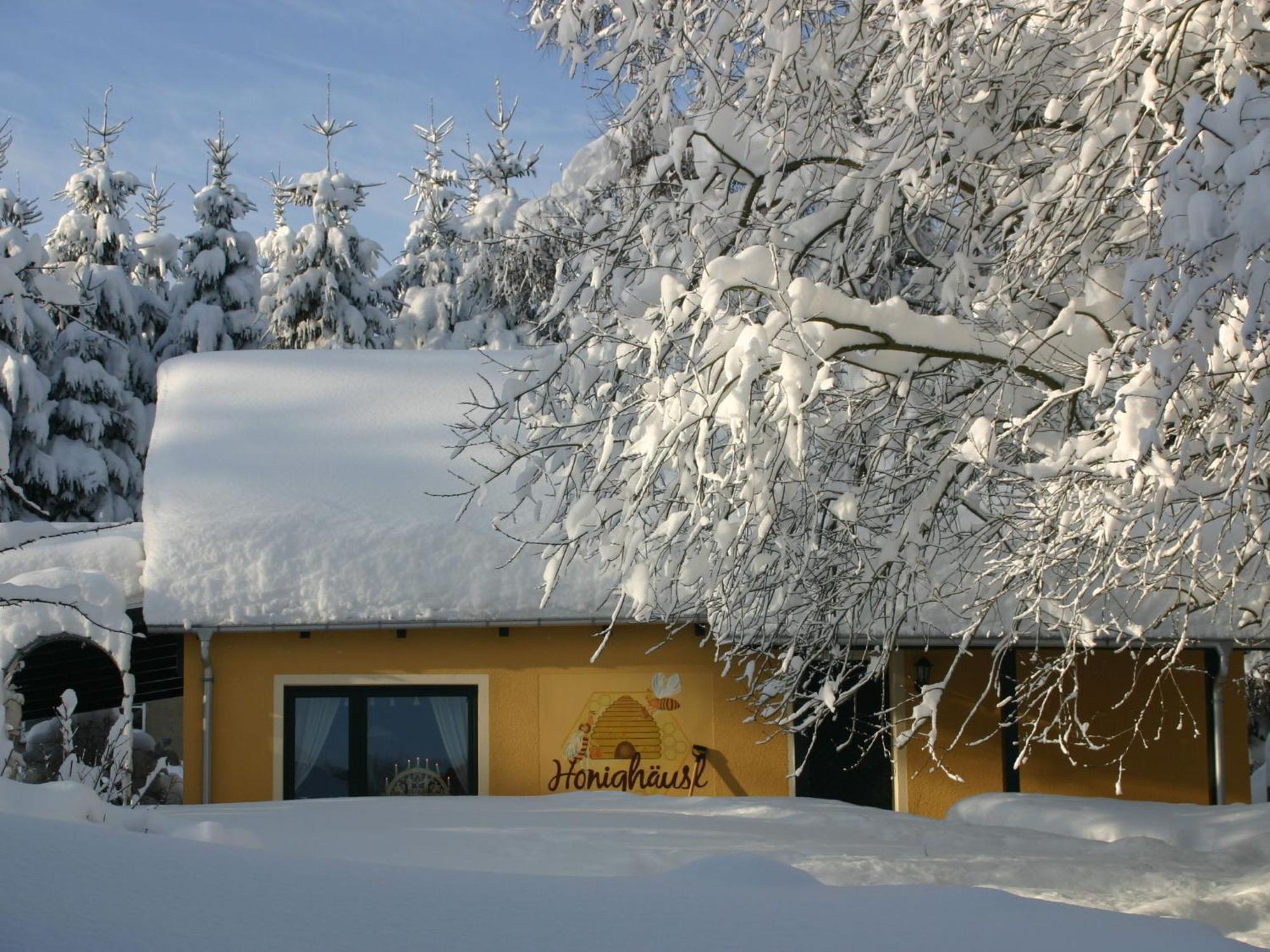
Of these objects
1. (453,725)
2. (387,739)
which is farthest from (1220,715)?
(387,739)

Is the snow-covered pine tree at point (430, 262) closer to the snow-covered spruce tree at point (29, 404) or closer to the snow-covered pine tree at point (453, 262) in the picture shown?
the snow-covered pine tree at point (453, 262)

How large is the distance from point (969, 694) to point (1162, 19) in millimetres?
7676

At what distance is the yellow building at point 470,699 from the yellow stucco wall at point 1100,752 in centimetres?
2

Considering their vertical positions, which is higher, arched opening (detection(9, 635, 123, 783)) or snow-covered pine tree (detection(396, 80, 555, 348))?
snow-covered pine tree (detection(396, 80, 555, 348))

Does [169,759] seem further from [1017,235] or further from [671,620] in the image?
[1017,235]

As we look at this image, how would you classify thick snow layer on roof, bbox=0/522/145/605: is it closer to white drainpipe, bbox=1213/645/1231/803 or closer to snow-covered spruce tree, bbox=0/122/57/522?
white drainpipe, bbox=1213/645/1231/803

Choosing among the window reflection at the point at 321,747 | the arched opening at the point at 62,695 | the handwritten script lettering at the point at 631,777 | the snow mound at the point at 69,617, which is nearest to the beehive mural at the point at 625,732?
the handwritten script lettering at the point at 631,777

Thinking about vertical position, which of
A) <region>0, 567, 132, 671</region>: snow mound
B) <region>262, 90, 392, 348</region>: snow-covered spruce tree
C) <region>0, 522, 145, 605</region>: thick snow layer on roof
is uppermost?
<region>262, 90, 392, 348</region>: snow-covered spruce tree

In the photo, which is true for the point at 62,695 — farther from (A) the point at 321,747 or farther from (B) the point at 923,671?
(B) the point at 923,671

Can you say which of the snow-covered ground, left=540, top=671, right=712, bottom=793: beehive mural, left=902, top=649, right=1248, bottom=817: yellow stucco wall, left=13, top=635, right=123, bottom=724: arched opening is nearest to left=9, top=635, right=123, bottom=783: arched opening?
left=13, top=635, right=123, bottom=724: arched opening

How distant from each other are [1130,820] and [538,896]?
20.3 feet

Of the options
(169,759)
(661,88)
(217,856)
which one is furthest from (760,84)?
(169,759)

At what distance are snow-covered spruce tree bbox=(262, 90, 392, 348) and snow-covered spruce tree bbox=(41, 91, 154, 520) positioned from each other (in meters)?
3.10

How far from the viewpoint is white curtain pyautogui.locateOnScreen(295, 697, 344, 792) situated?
11.4 meters
